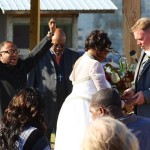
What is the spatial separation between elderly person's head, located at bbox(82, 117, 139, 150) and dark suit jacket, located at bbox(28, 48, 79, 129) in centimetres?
431

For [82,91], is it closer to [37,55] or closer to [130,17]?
[37,55]

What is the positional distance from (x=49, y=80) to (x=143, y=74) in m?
1.69

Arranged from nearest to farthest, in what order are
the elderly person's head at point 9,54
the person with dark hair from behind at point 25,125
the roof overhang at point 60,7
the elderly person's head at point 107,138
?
1. the elderly person's head at point 107,138
2. the person with dark hair from behind at point 25,125
3. the elderly person's head at point 9,54
4. the roof overhang at point 60,7

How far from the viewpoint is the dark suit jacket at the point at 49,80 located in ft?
24.0

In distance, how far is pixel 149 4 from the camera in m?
25.2

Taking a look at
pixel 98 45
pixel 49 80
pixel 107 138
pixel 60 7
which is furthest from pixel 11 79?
pixel 60 7

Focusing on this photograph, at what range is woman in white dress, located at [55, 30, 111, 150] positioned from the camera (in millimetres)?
5582

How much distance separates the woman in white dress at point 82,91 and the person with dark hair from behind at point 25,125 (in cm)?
118

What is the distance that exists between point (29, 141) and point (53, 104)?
10.2 ft

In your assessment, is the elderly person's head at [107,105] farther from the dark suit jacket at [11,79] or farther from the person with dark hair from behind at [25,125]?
the dark suit jacket at [11,79]

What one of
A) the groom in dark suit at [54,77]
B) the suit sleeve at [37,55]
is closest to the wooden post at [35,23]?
the groom in dark suit at [54,77]

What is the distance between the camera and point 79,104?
18.9 feet

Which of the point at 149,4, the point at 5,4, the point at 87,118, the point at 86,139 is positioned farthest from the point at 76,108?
the point at 149,4

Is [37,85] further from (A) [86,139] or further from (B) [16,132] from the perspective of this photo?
(A) [86,139]
